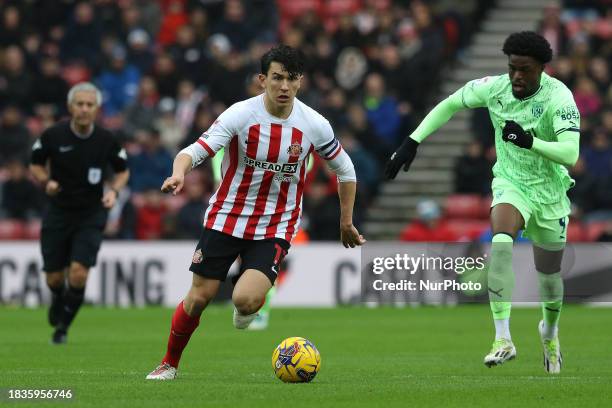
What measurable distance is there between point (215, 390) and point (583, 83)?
50.3ft

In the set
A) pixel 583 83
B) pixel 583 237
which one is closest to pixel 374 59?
pixel 583 83

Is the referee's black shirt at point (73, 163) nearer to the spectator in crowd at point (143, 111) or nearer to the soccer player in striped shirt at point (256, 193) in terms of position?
the soccer player in striped shirt at point (256, 193)

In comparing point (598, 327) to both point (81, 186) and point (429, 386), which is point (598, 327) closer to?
point (81, 186)

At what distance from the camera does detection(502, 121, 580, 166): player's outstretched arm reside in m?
10.2

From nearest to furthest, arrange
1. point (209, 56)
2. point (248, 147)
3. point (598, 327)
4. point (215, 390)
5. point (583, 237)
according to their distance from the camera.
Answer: point (215, 390) < point (248, 147) < point (598, 327) < point (583, 237) < point (209, 56)

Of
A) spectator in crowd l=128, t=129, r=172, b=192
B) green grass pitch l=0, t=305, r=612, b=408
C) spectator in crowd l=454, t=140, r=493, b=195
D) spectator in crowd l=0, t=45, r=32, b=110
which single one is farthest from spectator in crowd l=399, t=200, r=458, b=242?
spectator in crowd l=0, t=45, r=32, b=110

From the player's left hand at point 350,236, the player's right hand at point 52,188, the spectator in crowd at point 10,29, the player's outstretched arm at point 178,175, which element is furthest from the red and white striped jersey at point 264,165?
the spectator in crowd at point 10,29

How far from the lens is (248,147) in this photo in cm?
1035

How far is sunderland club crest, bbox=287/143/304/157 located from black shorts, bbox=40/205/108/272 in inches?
194

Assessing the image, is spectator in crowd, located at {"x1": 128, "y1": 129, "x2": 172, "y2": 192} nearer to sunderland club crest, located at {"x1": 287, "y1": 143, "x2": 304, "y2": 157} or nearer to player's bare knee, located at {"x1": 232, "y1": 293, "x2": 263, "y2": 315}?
sunderland club crest, located at {"x1": 287, "y1": 143, "x2": 304, "y2": 157}

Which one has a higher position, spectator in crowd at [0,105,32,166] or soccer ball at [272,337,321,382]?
spectator in crowd at [0,105,32,166]

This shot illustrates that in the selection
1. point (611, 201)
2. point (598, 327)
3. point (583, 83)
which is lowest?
point (598, 327)

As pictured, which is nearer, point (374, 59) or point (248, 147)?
point (248, 147)

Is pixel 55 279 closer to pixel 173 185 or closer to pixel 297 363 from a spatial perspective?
pixel 297 363
